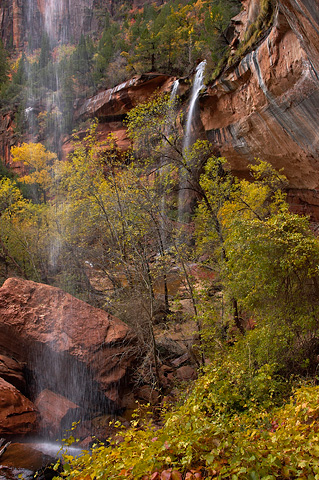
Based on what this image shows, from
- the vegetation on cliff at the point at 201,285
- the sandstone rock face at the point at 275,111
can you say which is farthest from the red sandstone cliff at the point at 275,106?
the vegetation on cliff at the point at 201,285

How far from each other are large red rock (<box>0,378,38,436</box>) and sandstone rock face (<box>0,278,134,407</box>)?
120cm

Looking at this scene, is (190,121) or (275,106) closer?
(275,106)

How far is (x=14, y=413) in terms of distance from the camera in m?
7.55

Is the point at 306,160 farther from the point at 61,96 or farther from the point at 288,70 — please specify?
the point at 61,96

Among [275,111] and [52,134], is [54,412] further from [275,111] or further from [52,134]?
[52,134]

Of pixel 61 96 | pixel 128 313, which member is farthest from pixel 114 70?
pixel 128 313

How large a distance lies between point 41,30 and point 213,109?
70282mm

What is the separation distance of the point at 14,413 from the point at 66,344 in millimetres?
2044

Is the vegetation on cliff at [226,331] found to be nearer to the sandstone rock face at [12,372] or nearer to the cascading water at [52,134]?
the cascading water at [52,134]

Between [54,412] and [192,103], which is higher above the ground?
[192,103]

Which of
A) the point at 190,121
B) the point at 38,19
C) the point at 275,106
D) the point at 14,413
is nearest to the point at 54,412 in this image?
the point at 14,413

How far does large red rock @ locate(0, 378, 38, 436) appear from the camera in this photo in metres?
7.32

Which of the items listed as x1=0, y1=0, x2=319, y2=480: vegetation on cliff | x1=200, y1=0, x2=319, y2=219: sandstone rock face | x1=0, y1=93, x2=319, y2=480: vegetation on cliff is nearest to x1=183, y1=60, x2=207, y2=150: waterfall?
x1=200, y1=0, x2=319, y2=219: sandstone rock face

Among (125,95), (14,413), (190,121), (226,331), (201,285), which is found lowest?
(226,331)
